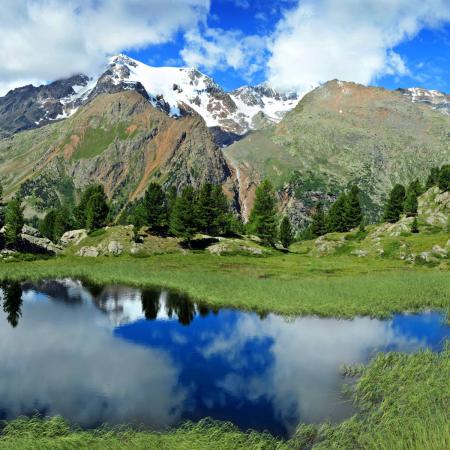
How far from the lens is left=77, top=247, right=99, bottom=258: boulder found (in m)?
110

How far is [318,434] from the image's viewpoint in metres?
24.7

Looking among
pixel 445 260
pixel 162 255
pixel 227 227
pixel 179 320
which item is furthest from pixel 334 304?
pixel 227 227

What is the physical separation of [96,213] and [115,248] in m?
26.6

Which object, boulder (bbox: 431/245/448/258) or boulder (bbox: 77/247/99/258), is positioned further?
boulder (bbox: 77/247/99/258)

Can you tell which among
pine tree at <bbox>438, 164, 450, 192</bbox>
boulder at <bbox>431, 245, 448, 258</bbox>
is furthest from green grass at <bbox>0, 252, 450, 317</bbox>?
pine tree at <bbox>438, 164, 450, 192</bbox>

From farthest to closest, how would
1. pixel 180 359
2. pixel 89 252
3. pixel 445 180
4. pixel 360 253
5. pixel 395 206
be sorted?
1. pixel 445 180
2. pixel 395 206
3. pixel 360 253
4. pixel 89 252
5. pixel 180 359

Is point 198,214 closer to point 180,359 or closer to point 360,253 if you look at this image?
point 360,253

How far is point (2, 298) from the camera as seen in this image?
2479 inches

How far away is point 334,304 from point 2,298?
149ft

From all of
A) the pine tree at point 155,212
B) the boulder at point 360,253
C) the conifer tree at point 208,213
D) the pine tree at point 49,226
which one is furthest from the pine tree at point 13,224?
the boulder at point 360,253

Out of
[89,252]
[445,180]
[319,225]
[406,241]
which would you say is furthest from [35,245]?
[445,180]

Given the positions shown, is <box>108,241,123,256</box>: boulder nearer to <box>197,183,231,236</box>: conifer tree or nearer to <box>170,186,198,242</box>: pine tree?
<box>170,186,198,242</box>: pine tree

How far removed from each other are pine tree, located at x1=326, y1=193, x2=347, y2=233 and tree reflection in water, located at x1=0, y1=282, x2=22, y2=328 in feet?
416

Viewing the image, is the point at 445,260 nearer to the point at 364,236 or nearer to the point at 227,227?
the point at 364,236
